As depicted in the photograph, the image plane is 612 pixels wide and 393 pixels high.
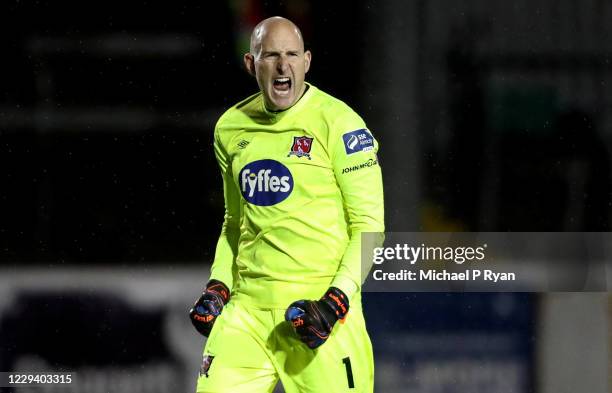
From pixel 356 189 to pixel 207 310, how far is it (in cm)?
60

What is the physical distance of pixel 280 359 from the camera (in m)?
3.54

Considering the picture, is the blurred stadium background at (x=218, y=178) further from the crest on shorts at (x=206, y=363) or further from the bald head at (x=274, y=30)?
the crest on shorts at (x=206, y=363)

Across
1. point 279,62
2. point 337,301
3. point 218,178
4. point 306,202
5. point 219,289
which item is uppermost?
point 218,178

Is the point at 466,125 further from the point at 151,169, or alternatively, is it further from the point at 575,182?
the point at 151,169

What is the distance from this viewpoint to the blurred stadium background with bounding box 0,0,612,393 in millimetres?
5328

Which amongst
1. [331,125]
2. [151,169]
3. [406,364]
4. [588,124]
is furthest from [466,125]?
[331,125]

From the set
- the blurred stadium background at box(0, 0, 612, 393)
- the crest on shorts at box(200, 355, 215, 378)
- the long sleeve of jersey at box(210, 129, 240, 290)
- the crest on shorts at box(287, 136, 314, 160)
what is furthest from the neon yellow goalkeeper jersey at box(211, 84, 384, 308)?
the blurred stadium background at box(0, 0, 612, 393)

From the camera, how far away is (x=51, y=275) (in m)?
5.41

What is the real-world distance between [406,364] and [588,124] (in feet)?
4.65

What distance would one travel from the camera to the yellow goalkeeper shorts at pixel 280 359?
3498mm

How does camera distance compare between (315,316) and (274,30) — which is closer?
(315,316)

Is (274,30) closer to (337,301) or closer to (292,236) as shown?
(292,236)

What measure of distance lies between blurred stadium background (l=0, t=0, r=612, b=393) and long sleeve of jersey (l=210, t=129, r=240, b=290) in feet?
5.22

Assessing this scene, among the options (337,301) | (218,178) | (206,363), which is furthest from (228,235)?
(218,178)
